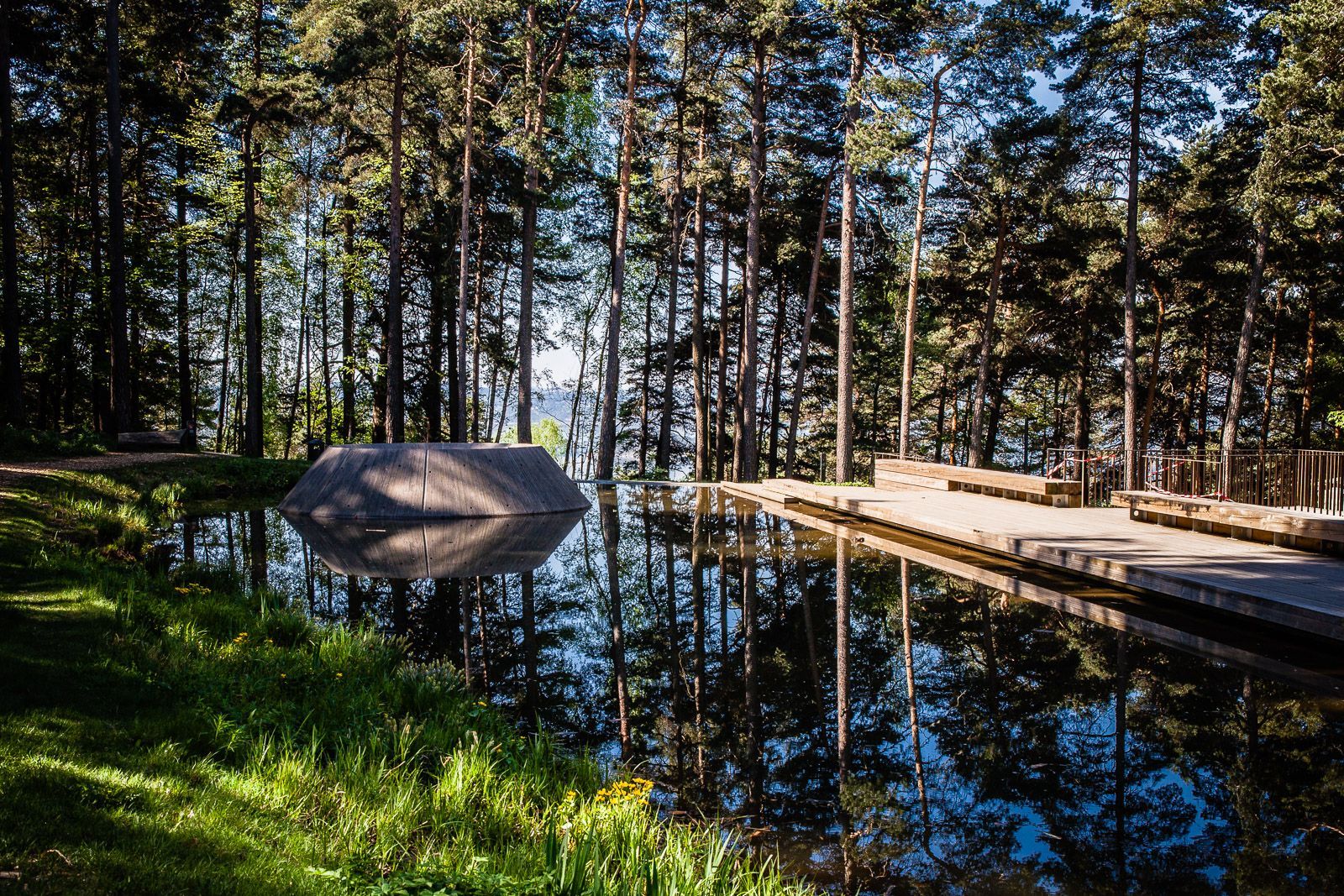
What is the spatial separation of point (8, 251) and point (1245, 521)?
22.8m

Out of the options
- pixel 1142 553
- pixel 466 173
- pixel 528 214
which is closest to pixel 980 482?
pixel 1142 553

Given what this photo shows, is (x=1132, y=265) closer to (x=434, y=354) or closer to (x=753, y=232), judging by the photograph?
(x=753, y=232)

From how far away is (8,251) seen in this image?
16.0m

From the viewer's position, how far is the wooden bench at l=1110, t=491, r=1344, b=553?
27.8ft

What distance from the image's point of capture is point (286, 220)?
88.1ft

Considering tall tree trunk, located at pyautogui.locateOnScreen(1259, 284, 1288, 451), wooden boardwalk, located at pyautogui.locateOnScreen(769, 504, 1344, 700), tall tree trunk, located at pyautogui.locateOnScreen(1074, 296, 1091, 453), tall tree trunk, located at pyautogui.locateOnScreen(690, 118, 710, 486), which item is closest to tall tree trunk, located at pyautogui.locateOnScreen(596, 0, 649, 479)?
tall tree trunk, located at pyautogui.locateOnScreen(690, 118, 710, 486)

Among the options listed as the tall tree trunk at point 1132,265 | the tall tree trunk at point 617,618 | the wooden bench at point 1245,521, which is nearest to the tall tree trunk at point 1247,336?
the tall tree trunk at point 1132,265

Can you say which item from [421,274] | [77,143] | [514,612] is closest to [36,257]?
[77,143]

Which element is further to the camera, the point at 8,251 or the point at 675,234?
the point at 675,234

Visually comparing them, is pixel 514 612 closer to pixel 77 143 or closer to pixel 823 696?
pixel 823 696

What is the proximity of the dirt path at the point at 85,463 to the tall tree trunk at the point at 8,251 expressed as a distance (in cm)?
214

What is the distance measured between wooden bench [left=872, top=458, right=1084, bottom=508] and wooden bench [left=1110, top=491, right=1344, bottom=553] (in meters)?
1.57

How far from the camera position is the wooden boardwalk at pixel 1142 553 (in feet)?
20.8

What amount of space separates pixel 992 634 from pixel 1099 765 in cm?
244
